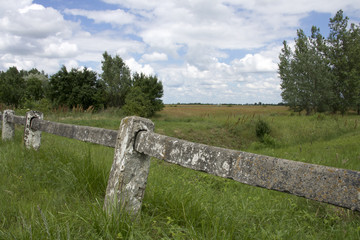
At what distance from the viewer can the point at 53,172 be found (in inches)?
154

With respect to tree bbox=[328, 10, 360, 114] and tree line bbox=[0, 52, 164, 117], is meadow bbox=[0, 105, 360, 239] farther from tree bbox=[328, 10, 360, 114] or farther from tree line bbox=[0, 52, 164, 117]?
tree bbox=[328, 10, 360, 114]

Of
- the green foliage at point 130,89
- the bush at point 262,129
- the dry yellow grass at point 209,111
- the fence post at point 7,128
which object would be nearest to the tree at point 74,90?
the green foliage at point 130,89

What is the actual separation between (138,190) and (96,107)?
33630 millimetres

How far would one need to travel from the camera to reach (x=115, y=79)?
34875 millimetres

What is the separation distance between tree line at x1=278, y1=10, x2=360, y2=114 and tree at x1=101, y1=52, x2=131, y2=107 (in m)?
21.1

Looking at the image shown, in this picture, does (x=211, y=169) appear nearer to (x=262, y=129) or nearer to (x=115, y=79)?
(x=262, y=129)

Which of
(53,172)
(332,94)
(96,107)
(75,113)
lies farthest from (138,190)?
(332,94)

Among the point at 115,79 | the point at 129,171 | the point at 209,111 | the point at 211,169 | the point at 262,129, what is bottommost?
the point at 262,129

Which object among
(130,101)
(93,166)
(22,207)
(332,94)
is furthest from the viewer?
(332,94)

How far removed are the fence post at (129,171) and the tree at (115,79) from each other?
33355 millimetres

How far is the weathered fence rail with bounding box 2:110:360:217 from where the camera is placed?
4.88ft

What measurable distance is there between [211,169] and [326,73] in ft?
122

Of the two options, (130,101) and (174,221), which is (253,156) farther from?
(130,101)

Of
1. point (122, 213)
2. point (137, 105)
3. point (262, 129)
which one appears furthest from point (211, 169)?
point (137, 105)
